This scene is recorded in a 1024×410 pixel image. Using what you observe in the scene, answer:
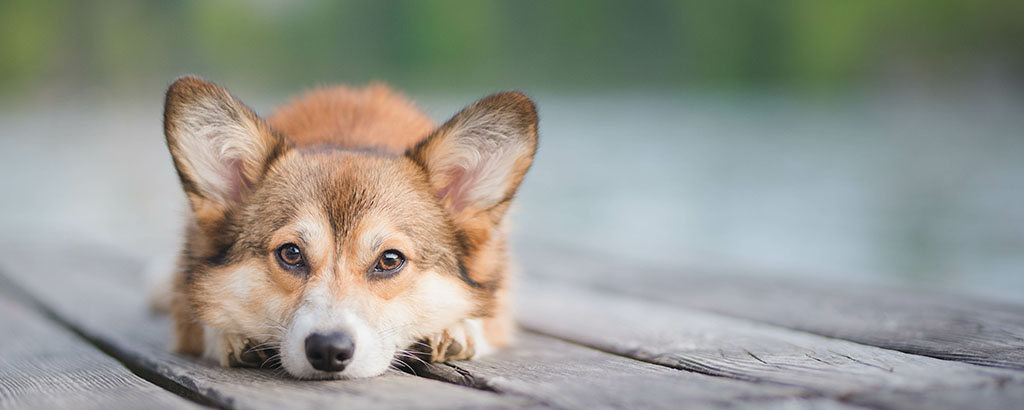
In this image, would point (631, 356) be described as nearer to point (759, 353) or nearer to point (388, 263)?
point (759, 353)

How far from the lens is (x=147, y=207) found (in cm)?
996

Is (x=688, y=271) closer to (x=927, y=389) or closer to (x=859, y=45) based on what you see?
(x=927, y=389)

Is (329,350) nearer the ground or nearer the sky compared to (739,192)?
nearer the ground

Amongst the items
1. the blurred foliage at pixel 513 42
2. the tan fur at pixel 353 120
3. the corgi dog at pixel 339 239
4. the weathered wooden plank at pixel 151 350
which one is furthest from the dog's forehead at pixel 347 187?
the blurred foliage at pixel 513 42

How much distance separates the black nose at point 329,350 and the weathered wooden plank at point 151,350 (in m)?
0.06

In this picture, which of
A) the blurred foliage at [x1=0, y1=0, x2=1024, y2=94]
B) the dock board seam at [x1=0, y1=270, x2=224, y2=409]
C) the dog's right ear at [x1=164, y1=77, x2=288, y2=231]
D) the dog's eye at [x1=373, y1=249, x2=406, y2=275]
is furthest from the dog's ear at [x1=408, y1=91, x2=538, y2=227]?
the blurred foliage at [x1=0, y1=0, x2=1024, y2=94]

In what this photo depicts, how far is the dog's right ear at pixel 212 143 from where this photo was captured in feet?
10.5

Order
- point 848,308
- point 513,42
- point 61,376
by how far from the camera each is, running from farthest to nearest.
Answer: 1. point 513,42
2. point 848,308
3. point 61,376

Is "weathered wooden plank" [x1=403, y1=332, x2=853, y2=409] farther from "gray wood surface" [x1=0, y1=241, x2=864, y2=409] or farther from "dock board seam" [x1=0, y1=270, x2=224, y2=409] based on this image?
"dock board seam" [x1=0, y1=270, x2=224, y2=409]

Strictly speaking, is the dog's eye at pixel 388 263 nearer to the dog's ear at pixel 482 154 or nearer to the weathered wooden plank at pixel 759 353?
the dog's ear at pixel 482 154

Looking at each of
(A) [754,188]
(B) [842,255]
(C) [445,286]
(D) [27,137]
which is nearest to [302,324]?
(C) [445,286]

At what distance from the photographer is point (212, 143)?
129 inches

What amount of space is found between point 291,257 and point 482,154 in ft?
2.57

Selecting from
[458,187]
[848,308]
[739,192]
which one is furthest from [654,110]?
[458,187]
